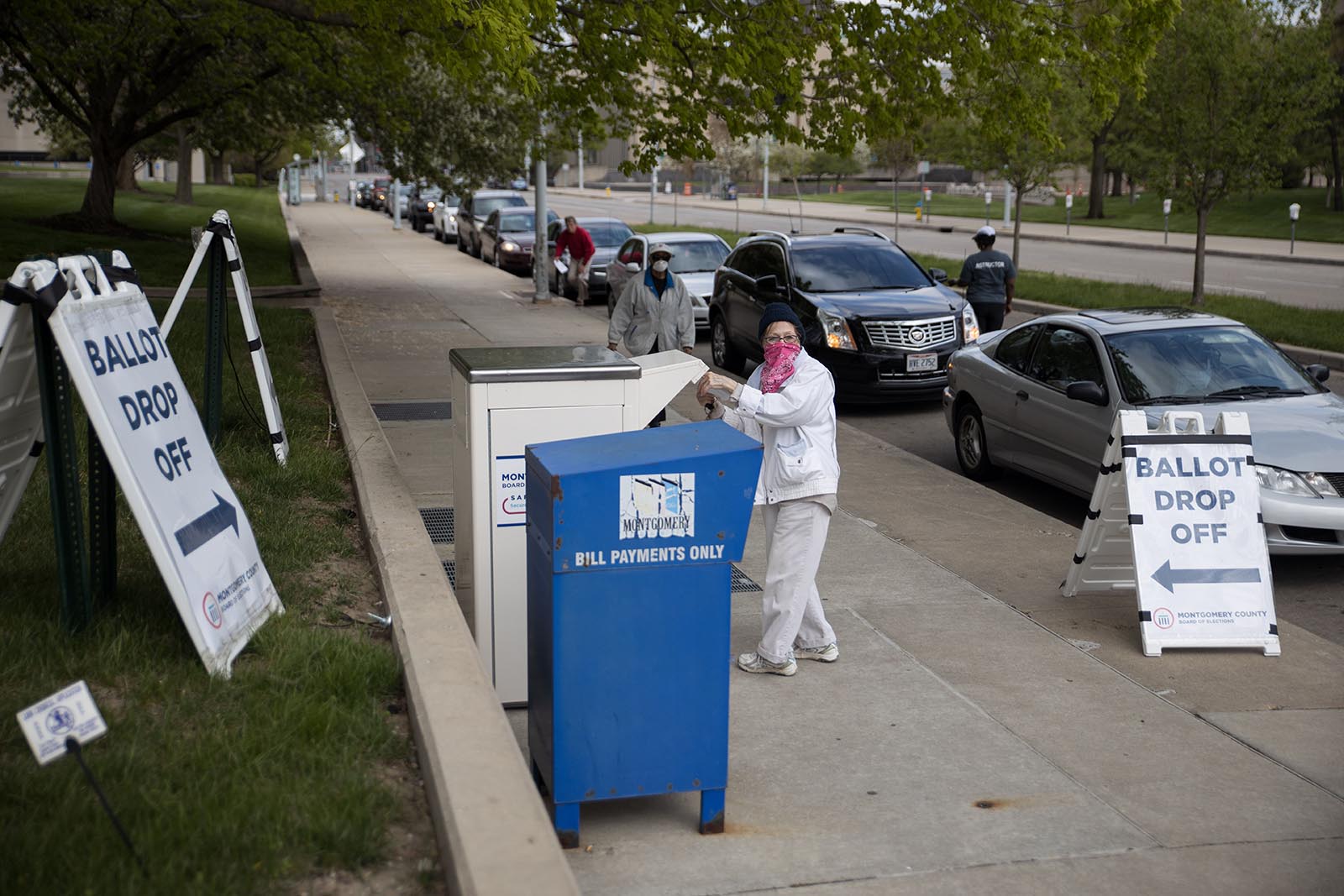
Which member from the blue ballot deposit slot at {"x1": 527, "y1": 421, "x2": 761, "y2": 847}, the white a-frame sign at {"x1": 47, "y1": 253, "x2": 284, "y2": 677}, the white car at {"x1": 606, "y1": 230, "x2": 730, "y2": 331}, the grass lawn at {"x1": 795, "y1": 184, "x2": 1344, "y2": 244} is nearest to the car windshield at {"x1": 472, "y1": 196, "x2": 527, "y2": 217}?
the white car at {"x1": 606, "y1": 230, "x2": 730, "y2": 331}

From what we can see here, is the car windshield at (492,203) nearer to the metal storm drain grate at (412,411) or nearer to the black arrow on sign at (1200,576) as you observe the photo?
the metal storm drain grate at (412,411)

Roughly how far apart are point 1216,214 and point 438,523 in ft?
155

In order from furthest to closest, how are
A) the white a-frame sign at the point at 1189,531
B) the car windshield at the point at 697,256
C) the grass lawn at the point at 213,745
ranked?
the car windshield at the point at 697,256 → the white a-frame sign at the point at 1189,531 → the grass lawn at the point at 213,745

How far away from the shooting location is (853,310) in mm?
14281

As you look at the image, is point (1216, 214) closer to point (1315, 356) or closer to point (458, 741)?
point (1315, 356)

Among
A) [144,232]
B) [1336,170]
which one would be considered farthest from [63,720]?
[1336,170]

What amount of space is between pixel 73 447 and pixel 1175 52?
1931 centimetres

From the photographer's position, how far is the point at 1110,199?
66688mm

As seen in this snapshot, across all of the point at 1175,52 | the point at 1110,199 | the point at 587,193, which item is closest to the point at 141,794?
Result: the point at 1175,52

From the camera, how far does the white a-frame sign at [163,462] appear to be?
4.72 metres

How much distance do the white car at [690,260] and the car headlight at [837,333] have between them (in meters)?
5.08

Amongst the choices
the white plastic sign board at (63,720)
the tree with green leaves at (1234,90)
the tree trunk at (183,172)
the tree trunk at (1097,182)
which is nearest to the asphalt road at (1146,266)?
the tree with green leaves at (1234,90)

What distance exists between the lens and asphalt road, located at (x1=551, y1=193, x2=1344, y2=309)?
26141 millimetres

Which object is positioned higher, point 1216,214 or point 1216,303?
point 1216,214
